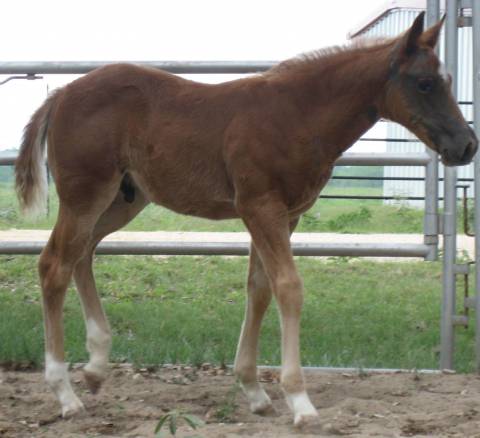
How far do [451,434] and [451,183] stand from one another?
76.5 inches

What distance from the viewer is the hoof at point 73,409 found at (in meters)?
4.41

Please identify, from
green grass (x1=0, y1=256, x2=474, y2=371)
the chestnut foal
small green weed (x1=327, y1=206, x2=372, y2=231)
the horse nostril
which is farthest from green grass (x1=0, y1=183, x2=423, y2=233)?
the horse nostril

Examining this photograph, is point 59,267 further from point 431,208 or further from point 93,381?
point 431,208

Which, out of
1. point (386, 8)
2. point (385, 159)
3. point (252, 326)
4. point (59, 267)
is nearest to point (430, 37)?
point (385, 159)

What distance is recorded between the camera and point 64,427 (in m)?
4.22

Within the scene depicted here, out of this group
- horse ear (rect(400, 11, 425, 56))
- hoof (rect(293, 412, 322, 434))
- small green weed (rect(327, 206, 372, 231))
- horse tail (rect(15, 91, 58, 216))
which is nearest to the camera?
hoof (rect(293, 412, 322, 434))

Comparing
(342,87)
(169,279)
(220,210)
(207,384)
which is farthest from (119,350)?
(169,279)

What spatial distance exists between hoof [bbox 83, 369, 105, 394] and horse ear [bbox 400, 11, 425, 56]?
219cm

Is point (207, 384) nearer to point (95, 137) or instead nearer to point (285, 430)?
point (285, 430)

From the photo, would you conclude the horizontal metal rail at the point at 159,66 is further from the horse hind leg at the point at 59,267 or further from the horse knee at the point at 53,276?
the horse knee at the point at 53,276

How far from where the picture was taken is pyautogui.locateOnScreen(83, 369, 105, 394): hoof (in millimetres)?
4797

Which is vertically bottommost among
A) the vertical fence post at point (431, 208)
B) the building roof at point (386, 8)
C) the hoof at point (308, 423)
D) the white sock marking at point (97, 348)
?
the hoof at point (308, 423)

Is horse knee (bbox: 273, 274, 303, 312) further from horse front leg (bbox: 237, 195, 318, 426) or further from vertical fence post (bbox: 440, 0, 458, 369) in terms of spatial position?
vertical fence post (bbox: 440, 0, 458, 369)

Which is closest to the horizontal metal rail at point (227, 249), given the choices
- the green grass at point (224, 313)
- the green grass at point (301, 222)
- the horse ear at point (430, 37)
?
the green grass at point (224, 313)
